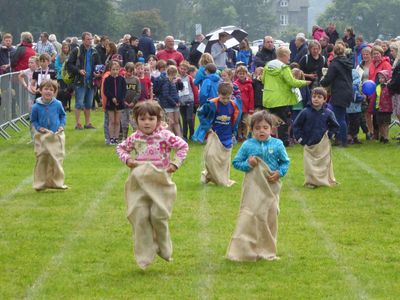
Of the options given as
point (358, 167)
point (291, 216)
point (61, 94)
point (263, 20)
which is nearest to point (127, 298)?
point (291, 216)

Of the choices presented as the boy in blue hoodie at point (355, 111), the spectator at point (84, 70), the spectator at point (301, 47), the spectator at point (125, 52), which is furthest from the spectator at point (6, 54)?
the boy in blue hoodie at point (355, 111)

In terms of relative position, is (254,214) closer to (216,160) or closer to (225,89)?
(216,160)

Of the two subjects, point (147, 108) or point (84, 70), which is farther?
point (84, 70)

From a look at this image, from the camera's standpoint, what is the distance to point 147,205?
437 inches

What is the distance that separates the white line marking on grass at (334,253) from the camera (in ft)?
34.3

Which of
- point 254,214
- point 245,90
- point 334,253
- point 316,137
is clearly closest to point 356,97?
point 245,90

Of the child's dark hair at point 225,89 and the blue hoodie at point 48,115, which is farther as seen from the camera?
the child's dark hair at point 225,89

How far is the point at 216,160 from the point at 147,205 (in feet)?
20.8

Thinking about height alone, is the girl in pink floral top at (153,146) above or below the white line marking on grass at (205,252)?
above

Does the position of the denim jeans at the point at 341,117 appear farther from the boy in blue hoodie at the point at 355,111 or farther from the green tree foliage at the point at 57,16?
the green tree foliage at the point at 57,16

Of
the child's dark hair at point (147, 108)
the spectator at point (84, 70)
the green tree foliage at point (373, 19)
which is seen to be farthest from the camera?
the green tree foliage at point (373, 19)

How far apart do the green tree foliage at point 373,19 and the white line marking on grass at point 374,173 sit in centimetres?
12749

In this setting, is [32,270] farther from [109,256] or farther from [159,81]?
[159,81]

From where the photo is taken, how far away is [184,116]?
81.4ft
